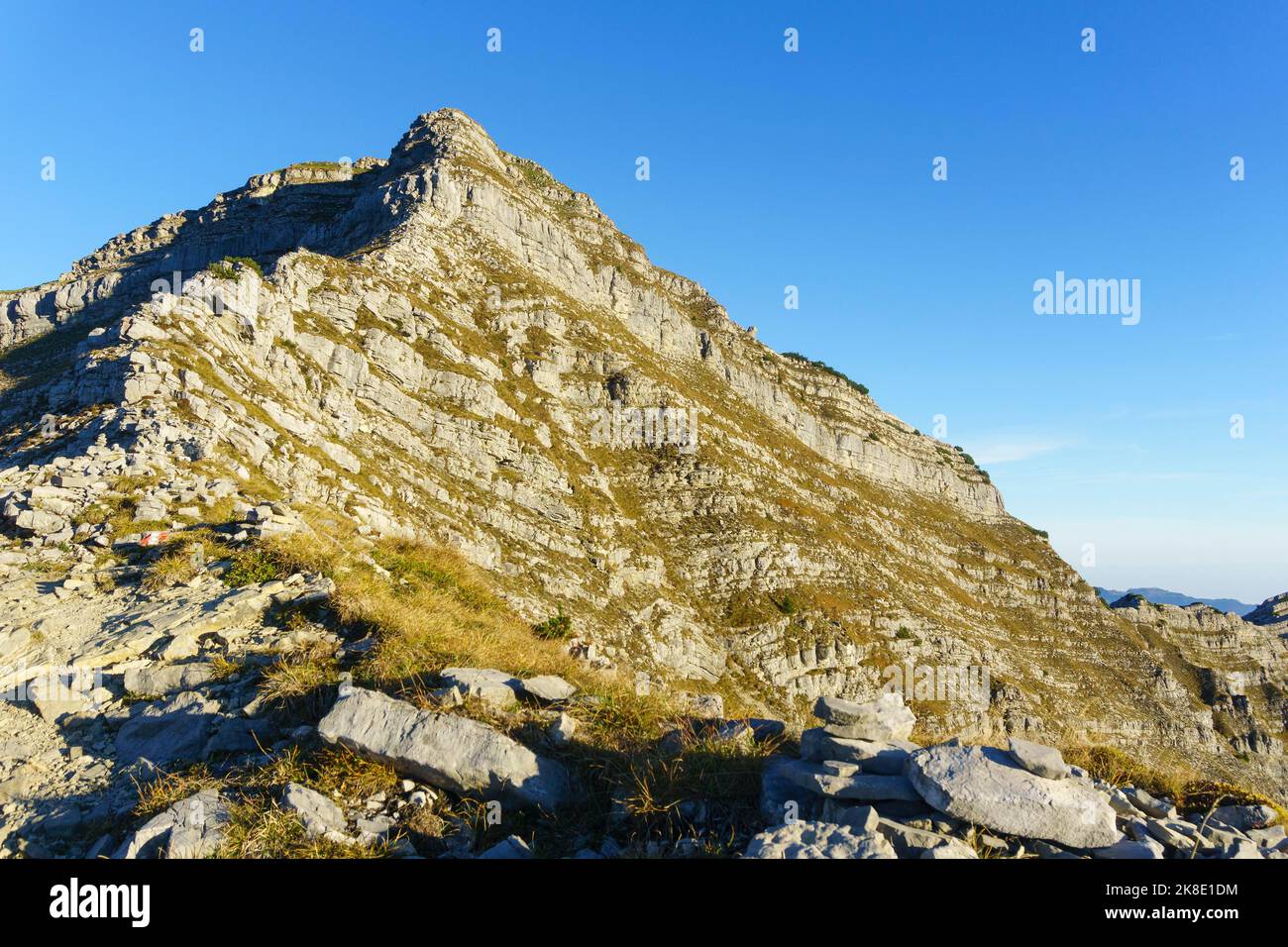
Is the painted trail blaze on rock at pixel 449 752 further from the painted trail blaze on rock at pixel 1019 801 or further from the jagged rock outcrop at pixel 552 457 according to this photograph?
the jagged rock outcrop at pixel 552 457

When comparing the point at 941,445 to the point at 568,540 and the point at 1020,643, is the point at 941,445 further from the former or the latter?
the point at 568,540

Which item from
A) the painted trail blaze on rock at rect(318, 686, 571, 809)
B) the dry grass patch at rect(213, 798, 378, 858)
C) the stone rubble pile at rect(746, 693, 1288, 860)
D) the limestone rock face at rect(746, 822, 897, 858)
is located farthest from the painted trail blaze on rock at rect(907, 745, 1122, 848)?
the dry grass patch at rect(213, 798, 378, 858)

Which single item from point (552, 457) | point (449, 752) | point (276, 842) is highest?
point (552, 457)

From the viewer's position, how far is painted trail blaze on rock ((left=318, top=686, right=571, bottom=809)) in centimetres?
650

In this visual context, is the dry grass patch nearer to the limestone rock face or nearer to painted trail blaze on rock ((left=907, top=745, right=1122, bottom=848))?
the limestone rock face

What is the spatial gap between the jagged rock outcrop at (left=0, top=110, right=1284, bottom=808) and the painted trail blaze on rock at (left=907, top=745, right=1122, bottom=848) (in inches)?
273

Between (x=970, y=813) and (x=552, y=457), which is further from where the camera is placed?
(x=552, y=457)

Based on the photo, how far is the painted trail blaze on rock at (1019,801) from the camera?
535 cm

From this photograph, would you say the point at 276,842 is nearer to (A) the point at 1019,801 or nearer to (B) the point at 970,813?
(B) the point at 970,813

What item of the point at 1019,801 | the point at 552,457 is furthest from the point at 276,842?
the point at 552,457

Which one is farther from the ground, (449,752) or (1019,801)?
(449,752)

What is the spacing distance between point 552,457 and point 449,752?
55.2 metres

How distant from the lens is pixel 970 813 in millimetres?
5402

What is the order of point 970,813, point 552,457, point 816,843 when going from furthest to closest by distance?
point 552,457 < point 970,813 < point 816,843
